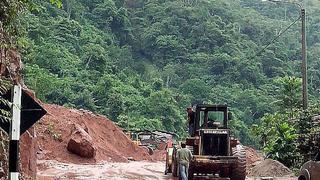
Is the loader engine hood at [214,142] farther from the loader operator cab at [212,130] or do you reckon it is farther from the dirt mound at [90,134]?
the dirt mound at [90,134]

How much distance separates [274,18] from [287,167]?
8014 cm

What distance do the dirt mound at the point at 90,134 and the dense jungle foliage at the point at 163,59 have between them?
8791 millimetres

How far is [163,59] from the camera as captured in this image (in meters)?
78.2

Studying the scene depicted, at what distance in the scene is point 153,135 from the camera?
150ft

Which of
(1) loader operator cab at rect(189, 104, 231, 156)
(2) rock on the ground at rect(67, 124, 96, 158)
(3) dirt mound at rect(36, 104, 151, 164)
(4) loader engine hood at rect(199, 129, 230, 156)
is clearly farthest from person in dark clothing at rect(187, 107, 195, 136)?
(2) rock on the ground at rect(67, 124, 96, 158)

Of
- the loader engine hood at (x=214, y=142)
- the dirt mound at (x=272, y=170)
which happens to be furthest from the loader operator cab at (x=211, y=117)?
the dirt mound at (x=272, y=170)

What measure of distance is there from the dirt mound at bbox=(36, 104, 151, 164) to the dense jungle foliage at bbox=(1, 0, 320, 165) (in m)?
8.79

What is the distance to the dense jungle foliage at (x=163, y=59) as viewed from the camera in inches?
2242

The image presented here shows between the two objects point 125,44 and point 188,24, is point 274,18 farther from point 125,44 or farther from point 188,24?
point 125,44

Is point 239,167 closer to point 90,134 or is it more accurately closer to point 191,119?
point 191,119

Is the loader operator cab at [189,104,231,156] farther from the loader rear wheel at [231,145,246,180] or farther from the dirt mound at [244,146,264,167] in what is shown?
the dirt mound at [244,146,264,167]

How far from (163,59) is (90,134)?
44076 millimetres

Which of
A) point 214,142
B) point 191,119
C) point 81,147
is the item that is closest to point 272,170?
point 214,142

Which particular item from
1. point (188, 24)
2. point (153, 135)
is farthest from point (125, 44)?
point (153, 135)
